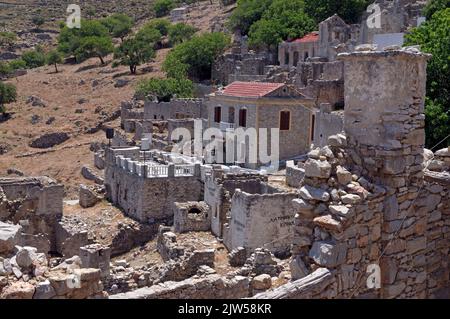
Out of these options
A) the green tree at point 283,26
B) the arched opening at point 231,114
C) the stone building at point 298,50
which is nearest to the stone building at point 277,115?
the arched opening at point 231,114

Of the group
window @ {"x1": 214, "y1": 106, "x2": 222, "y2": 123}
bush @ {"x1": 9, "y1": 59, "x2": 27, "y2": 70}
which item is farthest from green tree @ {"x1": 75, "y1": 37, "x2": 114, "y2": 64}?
window @ {"x1": 214, "y1": 106, "x2": 222, "y2": 123}

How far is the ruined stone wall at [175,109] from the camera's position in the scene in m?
39.7

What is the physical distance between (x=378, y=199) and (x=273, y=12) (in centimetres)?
4823

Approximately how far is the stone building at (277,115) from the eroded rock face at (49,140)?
61.8ft

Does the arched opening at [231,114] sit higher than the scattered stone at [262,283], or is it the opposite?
the arched opening at [231,114]

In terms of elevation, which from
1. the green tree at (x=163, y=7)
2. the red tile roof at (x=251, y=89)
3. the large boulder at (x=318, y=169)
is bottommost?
the red tile roof at (x=251, y=89)

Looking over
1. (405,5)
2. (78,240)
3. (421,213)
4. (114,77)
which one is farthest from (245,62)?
(421,213)

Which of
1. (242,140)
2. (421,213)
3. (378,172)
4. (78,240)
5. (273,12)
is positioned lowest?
(78,240)

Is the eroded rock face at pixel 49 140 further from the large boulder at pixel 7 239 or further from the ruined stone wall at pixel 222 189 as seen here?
the large boulder at pixel 7 239

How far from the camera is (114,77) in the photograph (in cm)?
6059

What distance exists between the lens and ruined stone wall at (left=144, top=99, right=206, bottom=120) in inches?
1563

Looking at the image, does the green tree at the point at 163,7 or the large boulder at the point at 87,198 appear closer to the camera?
the large boulder at the point at 87,198

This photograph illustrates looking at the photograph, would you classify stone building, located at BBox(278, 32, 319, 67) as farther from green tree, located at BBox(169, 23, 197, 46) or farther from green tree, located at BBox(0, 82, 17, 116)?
green tree, located at BBox(169, 23, 197, 46)
